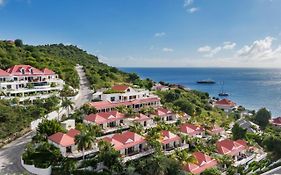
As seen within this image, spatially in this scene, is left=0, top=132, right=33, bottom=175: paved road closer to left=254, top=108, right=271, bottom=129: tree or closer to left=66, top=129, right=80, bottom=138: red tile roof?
left=66, top=129, right=80, bottom=138: red tile roof

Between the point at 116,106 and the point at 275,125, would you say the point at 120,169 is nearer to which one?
the point at 116,106

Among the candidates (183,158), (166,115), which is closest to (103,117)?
(166,115)

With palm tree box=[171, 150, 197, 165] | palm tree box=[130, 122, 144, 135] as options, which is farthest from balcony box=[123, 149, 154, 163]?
palm tree box=[130, 122, 144, 135]

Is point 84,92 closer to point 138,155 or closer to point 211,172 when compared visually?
point 138,155

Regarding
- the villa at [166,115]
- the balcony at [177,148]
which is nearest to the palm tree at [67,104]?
the villa at [166,115]

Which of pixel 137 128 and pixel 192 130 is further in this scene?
pixel 192 130

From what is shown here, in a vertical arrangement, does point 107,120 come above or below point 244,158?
above
